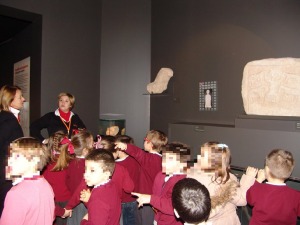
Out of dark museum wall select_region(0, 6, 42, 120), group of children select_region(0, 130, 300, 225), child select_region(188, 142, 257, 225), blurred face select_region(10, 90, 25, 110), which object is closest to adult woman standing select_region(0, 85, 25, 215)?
blurred face select_region(10, 90, 25, 110)

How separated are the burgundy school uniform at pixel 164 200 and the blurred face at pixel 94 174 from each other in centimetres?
33

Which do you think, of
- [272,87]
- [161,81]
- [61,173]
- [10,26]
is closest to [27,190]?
[61,173]

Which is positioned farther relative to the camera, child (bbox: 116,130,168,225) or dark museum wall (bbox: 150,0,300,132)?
dark museum wall (bbox: 150,0,300,132)

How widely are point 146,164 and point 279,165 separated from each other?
101cm

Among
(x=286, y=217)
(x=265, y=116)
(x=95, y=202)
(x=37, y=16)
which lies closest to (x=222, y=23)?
(x=265, y=116)

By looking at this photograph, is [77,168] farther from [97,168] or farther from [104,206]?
[104,206]

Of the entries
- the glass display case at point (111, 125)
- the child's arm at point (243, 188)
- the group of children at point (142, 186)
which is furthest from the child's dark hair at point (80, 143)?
the glass display case at point (111, 125)

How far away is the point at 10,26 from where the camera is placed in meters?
4.33

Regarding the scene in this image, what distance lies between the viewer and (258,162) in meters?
2.93

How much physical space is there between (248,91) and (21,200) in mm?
2738

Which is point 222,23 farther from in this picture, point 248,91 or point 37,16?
point 37,16

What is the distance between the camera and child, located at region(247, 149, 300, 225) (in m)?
1.75

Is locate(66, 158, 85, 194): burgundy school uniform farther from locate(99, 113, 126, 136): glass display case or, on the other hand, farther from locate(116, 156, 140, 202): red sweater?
locate(99, 113, 126, 136): glass display case

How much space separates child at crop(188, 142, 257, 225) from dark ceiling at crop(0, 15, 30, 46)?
356 centimetres
